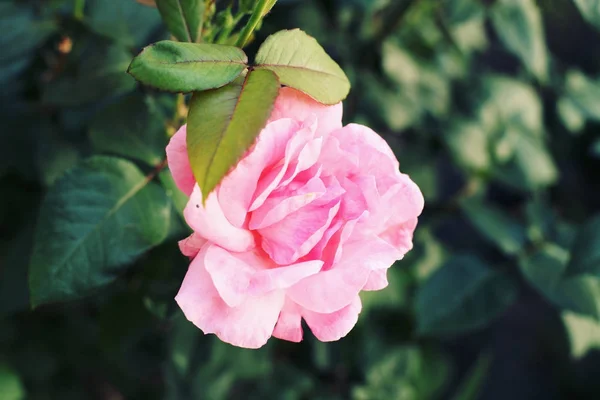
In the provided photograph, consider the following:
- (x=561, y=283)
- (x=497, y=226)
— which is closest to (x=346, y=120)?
(x=497, y=226)

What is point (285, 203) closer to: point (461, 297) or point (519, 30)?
point (461, 297)

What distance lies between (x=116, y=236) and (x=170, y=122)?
0.19 meters

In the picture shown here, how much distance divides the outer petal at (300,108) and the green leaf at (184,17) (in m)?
0.12

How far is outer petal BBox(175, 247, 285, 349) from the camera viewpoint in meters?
0.47

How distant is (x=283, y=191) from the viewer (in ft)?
1.64

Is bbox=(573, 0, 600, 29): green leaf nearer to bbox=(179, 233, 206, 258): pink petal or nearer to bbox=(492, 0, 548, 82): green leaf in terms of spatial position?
bbox=(492, 0, 548, 82): green leaf

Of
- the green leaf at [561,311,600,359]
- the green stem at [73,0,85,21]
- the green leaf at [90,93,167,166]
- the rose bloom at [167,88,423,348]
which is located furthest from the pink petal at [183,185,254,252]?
the green leaf at [561,311,600,359]

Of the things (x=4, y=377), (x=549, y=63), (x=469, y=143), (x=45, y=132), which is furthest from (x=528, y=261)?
(x=4, y=377)

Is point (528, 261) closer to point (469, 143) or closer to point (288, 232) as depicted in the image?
point (469, 143)

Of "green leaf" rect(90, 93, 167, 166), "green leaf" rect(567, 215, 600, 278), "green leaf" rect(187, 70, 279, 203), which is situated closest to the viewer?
"green leaf" rect(187, 70, 279, 203)

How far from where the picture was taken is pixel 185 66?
1.54 feet

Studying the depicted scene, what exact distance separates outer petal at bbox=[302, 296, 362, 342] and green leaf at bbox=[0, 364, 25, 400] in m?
0.75

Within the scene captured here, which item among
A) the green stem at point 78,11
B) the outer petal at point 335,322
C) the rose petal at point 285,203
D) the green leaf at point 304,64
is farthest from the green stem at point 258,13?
the green stem at point 78,11

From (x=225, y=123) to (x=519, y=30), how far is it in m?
0.90
